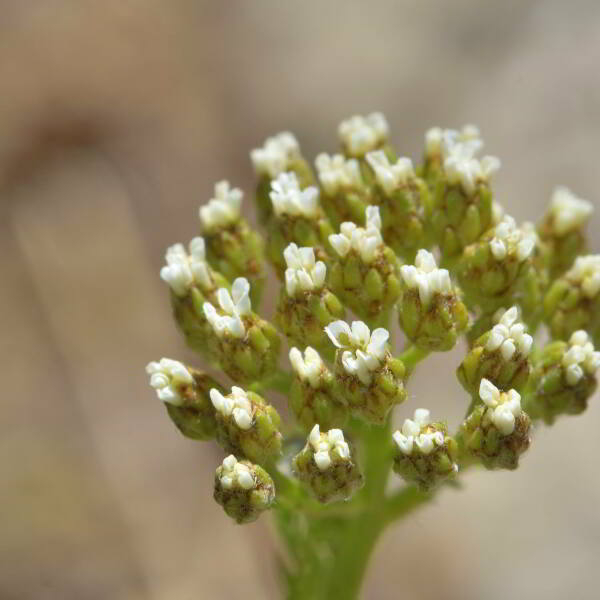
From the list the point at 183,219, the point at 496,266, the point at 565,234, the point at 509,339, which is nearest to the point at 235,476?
the point at 509,339

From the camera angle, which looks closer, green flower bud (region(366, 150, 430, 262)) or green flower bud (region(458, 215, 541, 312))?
green flower bud (region(458, 215, 541, 312))

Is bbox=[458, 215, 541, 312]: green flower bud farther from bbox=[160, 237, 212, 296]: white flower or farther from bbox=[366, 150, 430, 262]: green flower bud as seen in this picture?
bbox=[160, 237, 212, 296]: white flower

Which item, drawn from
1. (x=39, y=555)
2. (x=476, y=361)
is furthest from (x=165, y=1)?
(x=476, y=361)

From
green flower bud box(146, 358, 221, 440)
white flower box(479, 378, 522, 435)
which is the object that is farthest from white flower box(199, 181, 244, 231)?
white flower box(479, 378, 522, 435)

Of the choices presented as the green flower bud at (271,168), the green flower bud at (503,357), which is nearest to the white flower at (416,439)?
the green flower bud at (503,357)

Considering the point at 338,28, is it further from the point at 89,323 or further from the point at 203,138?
the point at 89,323
